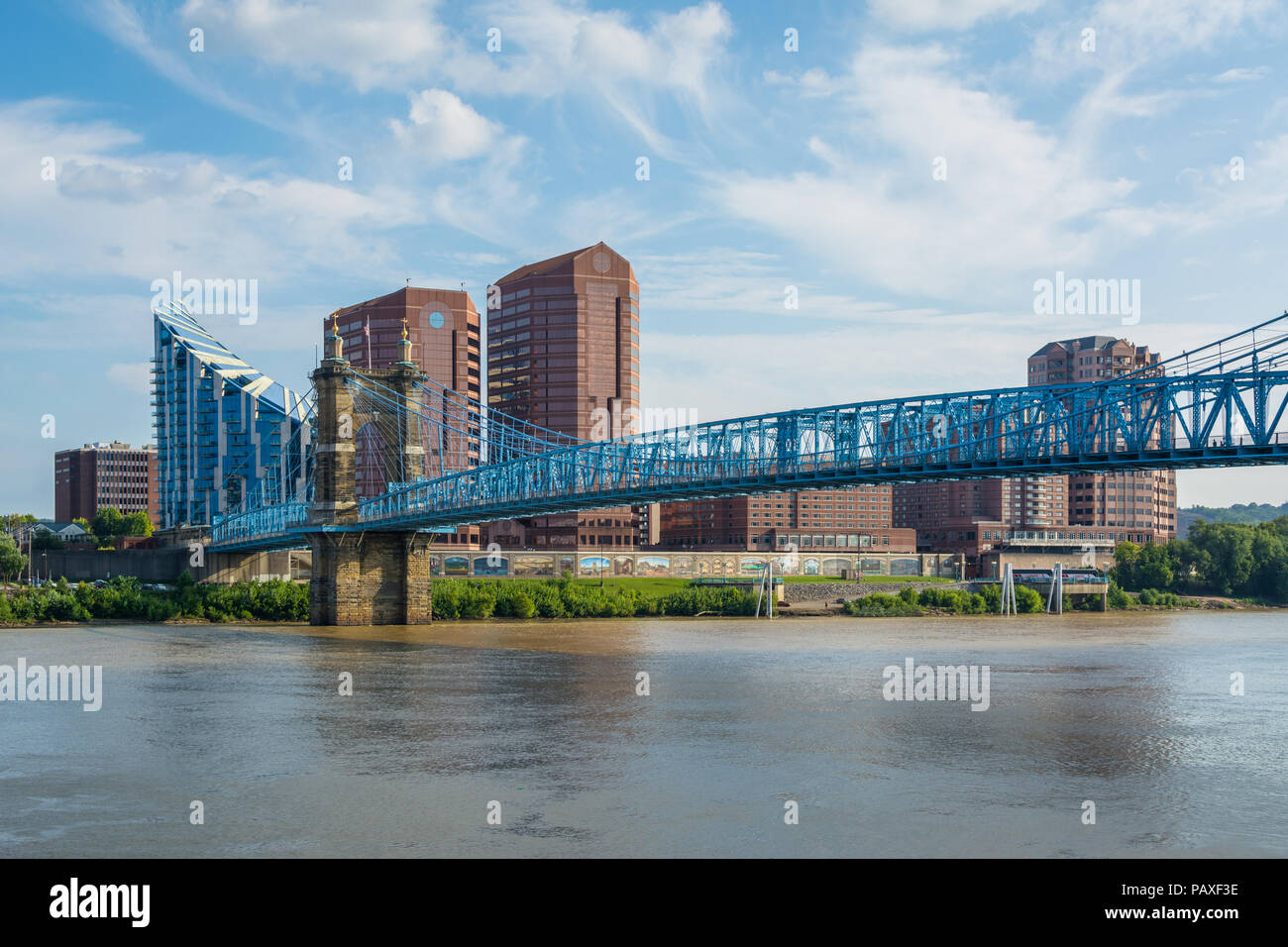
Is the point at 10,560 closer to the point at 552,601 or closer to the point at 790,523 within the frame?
the point at 552,601

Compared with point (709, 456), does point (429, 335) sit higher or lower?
higher

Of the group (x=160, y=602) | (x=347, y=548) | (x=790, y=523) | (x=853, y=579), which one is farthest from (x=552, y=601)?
(x=790, y=523)

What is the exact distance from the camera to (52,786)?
25.4m

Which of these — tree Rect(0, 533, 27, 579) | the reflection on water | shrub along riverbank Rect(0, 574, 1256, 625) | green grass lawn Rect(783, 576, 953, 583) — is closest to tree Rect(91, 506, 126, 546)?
tree Rect(0, 533, 27, 579)

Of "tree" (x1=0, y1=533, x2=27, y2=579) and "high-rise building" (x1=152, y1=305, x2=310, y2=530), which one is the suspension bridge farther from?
"high-rise building" (x1=152, y1=305, x2=310, y2=530)

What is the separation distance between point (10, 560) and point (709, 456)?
171 feet

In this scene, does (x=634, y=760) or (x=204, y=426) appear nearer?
(x=634, y=760)

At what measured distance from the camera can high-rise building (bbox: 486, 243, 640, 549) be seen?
13875 cm

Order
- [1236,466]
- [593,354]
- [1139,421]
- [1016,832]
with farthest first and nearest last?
1. [593,354]
2. [1139,421]
3. [1236,466]
4. [1016,832]

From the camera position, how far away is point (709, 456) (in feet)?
224

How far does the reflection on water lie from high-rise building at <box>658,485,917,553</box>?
4298 inches
